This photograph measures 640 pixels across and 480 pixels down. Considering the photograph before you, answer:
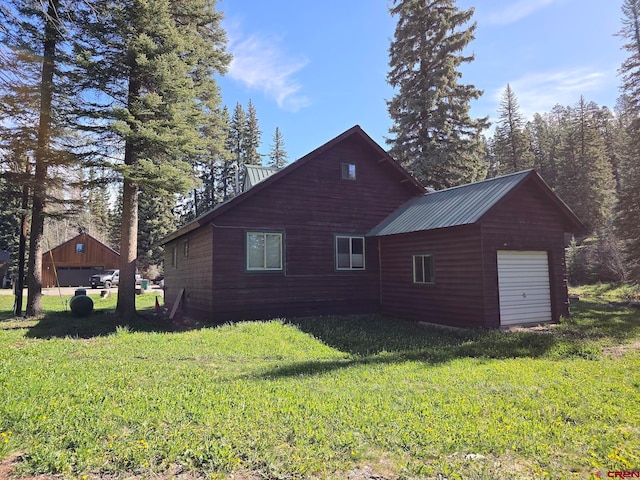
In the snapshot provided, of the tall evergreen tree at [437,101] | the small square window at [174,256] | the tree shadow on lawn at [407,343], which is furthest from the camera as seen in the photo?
the tall evergreen tree at [437,101]

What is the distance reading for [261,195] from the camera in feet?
44.5

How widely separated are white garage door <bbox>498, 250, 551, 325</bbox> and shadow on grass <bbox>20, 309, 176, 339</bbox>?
1009 cm

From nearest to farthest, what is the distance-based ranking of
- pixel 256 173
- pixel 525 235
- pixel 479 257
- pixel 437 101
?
pixel 479 257, pixel 525 235, pixel 256 173, pixel 437 101

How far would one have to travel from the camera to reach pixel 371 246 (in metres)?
15.5

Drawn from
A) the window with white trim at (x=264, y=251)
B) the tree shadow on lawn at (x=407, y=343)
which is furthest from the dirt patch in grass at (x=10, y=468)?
the window with white trim at (x=264, y=251)

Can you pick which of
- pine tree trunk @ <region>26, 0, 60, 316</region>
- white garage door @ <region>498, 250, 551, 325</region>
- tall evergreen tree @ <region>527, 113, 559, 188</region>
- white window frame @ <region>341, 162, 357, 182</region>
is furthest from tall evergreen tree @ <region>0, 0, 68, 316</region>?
tall evergreen tree @ <region>527, 113, 559, 188</region>

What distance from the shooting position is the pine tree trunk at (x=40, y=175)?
1354 centimetres

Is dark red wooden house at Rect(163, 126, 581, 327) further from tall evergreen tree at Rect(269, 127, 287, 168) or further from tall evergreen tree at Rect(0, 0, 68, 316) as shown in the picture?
tall evergreen tree at Rect(269, 127, 287, 168)

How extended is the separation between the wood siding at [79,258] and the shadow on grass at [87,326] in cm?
2912

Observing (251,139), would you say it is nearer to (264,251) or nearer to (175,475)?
(264,251)

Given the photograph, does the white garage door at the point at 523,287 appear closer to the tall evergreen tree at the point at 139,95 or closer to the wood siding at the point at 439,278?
the wood siding at the point at 439,278

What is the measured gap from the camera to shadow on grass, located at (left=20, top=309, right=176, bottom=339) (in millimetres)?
12024

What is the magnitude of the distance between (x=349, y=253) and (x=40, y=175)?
37.5 ft

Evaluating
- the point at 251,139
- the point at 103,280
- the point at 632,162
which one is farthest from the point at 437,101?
the point at 103,280
